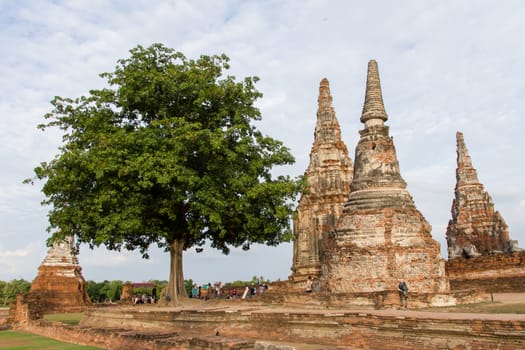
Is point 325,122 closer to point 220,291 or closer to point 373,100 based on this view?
point 220,291

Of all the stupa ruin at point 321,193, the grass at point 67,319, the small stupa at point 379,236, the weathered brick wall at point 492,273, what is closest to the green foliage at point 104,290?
the grass at point 67,319

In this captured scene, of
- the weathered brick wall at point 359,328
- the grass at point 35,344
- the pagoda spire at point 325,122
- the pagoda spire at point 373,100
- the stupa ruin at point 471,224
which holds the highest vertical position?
the pagoda spire at point 325,122

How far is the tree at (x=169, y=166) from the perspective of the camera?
16.0 m

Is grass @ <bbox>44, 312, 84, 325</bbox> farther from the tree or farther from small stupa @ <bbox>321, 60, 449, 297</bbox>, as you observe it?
small stupa @ <bbox>321, 60, 449, 297</bbox>

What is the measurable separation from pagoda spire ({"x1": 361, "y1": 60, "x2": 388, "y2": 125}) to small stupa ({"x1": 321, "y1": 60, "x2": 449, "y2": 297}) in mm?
53

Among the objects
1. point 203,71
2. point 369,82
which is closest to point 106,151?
point 203,71

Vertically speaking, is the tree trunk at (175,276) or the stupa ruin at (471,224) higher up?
the stupa ruin at (471,224)

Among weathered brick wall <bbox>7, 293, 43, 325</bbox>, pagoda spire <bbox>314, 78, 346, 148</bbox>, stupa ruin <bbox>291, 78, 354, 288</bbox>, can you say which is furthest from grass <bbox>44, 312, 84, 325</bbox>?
pagoda spire <bbox>314, 78, 346, 148</bbox>

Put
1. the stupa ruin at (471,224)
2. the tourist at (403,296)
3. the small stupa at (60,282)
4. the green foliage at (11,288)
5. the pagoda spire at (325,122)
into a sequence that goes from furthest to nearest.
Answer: the green foliage at (11,288) → the pagoda spire at (325,122) → the small stupa at (60,282) → the stupa ruin at (471,224) → the tourist at (403,296)

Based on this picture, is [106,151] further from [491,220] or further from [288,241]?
[491,220]

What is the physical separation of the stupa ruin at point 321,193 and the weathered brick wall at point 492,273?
994cm

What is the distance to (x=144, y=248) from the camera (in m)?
19.9

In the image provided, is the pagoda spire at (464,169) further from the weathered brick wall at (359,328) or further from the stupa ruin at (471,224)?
the weathered brick wall at (359,328)

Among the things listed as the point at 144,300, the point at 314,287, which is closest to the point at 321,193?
the point at 314,287
